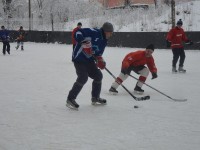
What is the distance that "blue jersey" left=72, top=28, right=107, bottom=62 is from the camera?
5613 millimetres

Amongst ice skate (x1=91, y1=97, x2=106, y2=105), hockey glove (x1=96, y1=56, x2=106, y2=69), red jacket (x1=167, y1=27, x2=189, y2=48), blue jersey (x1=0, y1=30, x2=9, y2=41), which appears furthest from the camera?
blue jersey (x1=0, y1=30, x2=9, y2=41)

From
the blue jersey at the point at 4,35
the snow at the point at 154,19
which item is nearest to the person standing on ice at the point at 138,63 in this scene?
the blue jersey at the point at 4,35

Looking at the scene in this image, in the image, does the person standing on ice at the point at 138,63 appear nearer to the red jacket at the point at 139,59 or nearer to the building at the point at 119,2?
the red jacket at the point at 139,59

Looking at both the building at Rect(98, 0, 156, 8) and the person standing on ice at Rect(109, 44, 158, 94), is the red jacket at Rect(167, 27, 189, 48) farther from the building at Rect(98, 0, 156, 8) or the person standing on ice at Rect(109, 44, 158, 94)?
the building at Rect(98, 0, 156, 8)

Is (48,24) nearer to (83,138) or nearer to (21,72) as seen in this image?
(21,72)

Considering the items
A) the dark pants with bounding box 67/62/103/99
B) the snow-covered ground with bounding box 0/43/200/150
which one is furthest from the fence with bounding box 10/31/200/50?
the dark pants with bounding box 67/62/103/99

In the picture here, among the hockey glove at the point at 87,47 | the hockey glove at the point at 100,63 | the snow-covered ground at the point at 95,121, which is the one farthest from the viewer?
the hockey glove at the point at 100,63

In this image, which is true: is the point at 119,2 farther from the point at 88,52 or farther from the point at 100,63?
the point at 88,52

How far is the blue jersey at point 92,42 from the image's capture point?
5613mm

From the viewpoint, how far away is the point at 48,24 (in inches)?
1623

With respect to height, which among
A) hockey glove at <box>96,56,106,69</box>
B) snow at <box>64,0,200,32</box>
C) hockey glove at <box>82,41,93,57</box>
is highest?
snow at <box>64,0,200,32</box>

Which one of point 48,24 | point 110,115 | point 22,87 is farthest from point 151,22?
point 110,115

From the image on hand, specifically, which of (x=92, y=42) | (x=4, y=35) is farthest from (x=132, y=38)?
(x=92, y=42)

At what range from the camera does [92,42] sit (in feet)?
18.9
